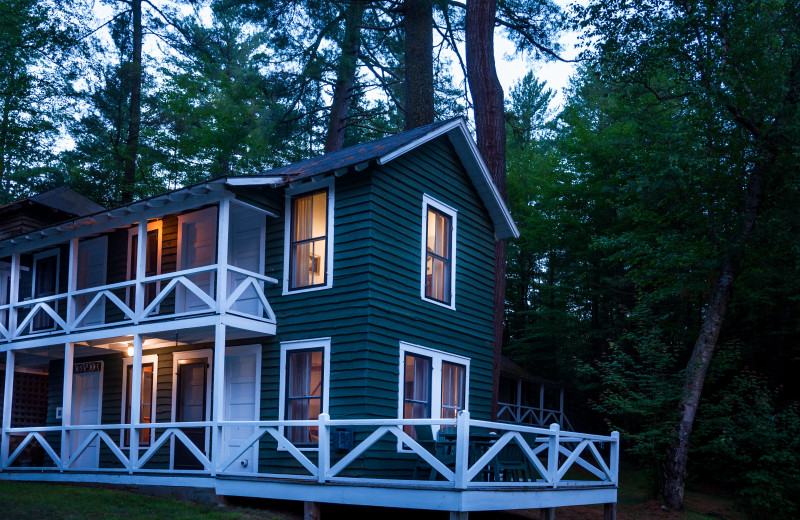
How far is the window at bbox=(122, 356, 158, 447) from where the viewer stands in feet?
54.0

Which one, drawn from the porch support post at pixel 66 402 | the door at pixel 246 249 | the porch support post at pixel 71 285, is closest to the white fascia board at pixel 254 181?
the door at pixel 246 249

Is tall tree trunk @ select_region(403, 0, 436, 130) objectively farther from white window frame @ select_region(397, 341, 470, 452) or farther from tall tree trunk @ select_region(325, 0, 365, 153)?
white window frame @ select_region(397, 341, 470, 452)

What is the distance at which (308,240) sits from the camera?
1427cm

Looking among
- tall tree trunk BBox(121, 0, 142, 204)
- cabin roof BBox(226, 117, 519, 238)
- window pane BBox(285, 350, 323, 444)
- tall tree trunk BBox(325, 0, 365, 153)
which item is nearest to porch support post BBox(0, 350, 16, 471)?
window pane BBox(285, 350, 323, 444)

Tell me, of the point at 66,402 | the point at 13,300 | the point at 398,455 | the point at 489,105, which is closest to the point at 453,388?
the point at 398,455

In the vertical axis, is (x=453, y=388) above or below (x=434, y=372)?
below

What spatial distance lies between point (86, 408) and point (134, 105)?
1358 cm

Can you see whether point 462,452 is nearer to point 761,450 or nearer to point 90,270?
point 761,450

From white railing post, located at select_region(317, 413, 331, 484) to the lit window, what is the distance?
3177mm

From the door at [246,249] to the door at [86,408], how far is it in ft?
16.7

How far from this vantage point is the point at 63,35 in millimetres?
26875

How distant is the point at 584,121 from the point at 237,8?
1561 cm

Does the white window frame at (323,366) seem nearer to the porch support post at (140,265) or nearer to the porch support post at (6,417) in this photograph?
the porch support post at (140,265)

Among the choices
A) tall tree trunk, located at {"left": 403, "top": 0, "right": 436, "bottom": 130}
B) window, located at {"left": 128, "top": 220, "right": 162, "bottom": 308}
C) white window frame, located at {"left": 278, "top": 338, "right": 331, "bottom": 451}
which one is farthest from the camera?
tall tree trunk, located at {"left": 403, "top": 0, "right": 436, "bottom": 130}
